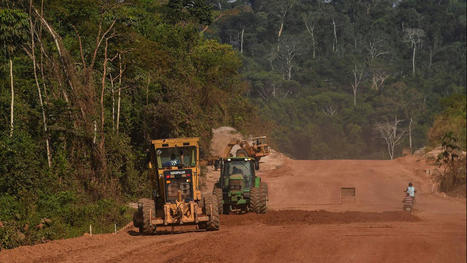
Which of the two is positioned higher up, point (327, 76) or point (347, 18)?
point (347, 18)

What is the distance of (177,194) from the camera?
19.8 meters

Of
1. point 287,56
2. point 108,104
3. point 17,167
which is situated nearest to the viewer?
point 17,167

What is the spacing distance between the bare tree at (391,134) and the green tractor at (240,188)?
66.6 m

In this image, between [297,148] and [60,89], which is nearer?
[60,89]

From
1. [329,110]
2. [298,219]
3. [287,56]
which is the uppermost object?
[287,56]

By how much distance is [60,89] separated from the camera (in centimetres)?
2881

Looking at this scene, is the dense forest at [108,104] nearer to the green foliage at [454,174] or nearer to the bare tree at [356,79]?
the green foliage at [454,174]

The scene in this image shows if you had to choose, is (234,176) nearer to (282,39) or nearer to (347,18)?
(282,39)

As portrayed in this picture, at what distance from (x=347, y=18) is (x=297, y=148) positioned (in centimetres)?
3235

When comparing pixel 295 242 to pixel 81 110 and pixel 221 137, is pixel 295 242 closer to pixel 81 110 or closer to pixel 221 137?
pixel 81 110

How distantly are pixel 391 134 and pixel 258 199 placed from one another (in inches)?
2808

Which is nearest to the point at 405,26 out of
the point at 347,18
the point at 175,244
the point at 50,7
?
the point at 347,18

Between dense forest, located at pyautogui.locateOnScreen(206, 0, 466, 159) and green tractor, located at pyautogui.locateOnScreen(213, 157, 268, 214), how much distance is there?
199 feet

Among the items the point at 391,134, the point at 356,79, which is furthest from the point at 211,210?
the point at 356,79
